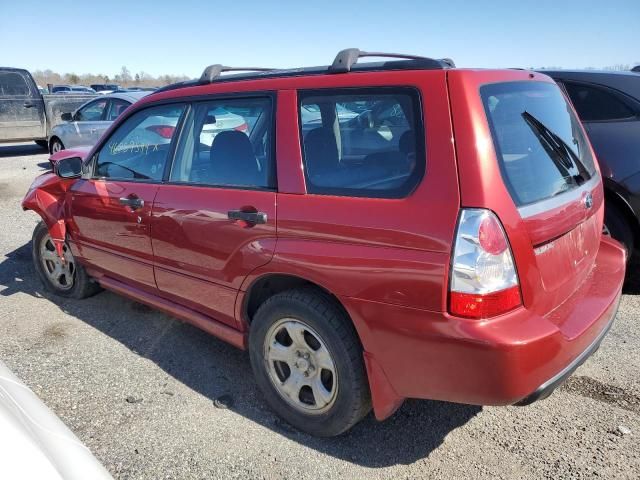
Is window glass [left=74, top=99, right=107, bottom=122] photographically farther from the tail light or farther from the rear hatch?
the tail light

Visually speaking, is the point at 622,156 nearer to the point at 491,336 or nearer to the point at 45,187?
the point at 491,336

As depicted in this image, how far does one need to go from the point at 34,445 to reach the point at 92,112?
10457 millimetres

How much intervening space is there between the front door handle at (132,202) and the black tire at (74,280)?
114cm

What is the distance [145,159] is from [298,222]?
64.7 inches

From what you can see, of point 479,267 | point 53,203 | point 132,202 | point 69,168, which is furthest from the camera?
point 53,203

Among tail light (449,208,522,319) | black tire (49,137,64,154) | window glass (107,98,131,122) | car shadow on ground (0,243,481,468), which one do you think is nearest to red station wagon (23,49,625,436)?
tail light (449,208,522,319)

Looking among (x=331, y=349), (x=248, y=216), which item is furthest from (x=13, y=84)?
(x=331, y=349)

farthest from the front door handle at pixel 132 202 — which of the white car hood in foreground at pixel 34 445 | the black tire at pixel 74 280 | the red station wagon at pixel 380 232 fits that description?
the white car hood in foreground at pixel 34 445

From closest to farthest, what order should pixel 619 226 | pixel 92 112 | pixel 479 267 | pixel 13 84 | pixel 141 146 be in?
pixel 479 267 → pixel 141 146 → pixel 619 226 → pixel 92 112 → pixel 13 84

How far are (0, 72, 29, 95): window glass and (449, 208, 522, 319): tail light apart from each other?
46.0 ft

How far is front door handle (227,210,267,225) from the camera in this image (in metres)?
2.50

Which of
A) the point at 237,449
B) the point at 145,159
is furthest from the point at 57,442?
the point at 145,159

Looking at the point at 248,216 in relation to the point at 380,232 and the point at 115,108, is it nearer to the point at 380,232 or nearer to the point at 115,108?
the point at 380,232

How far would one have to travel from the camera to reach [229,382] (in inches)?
122
